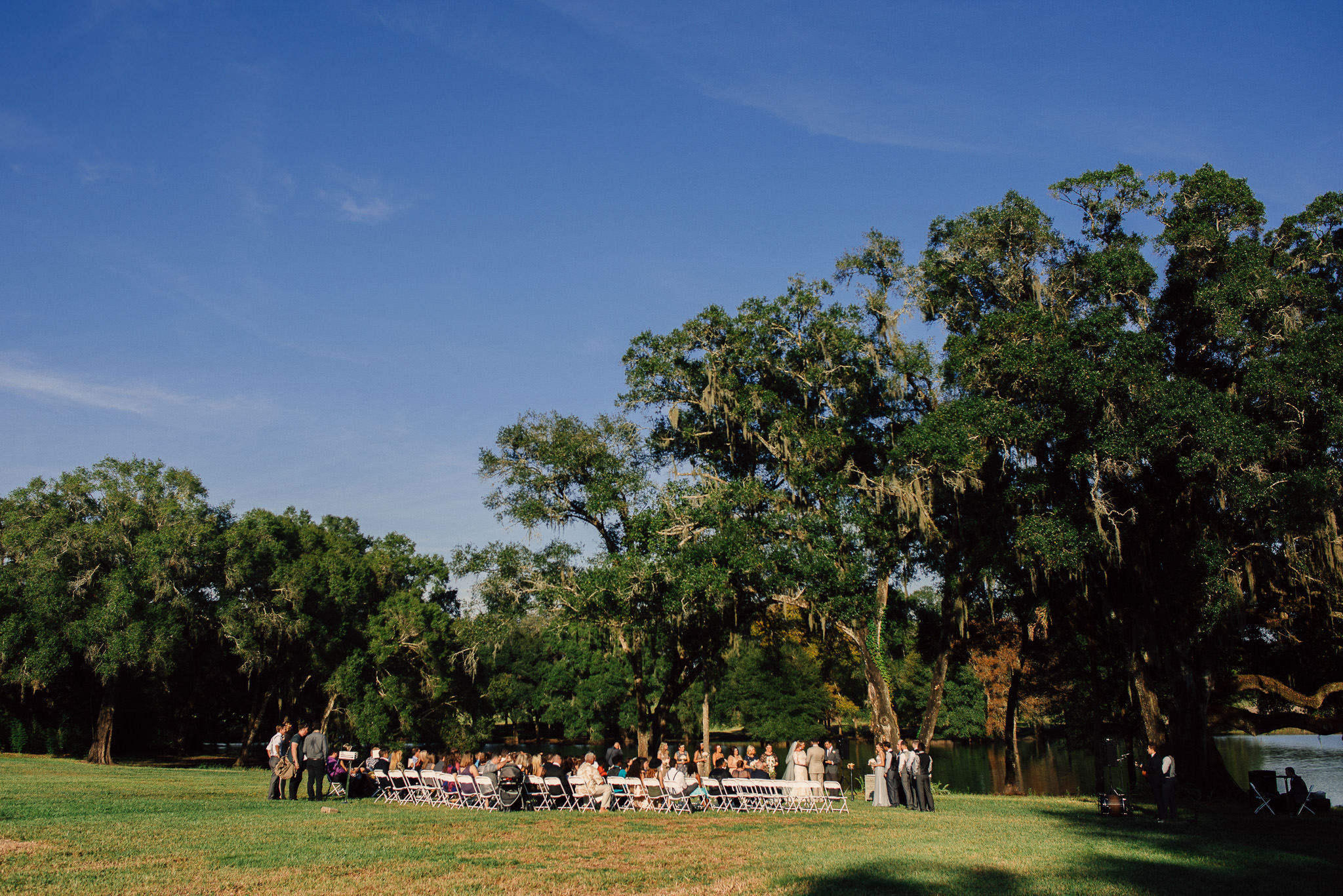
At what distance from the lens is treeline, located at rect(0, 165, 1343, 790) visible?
1927 cm

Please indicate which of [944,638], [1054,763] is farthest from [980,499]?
[1054,763]

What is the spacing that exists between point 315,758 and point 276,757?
1000 millimetres

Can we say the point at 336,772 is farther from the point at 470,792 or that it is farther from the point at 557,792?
the point at 557,792

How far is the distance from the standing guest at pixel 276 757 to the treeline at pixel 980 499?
876 cm

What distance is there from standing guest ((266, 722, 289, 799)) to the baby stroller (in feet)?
14.5

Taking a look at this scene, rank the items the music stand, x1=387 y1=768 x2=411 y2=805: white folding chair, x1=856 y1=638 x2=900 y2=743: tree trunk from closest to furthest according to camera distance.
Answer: x1=387 y1=768 x2=411 y2=805: white folding chair → the music stand → x1=856 y1=638 x2=900 y2=743: tree trunk

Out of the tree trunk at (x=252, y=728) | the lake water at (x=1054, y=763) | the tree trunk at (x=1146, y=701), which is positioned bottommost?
the lake water at (x=1054, y=763)

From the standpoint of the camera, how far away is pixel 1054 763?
45688 mm

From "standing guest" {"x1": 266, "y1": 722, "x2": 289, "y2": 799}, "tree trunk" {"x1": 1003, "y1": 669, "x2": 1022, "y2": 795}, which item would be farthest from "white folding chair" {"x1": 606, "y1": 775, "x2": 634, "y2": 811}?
"tree trunk" {"x1": 1003, "y1": 669, "x2": 1022, "y2": 795}

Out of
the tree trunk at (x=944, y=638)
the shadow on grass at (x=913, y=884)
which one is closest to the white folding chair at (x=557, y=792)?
the shadow on grass at (x=913, y=884)

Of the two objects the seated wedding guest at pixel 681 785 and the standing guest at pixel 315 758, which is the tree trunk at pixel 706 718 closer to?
the seated wedding guest at pixel 681 785

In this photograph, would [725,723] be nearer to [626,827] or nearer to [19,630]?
[19,630]

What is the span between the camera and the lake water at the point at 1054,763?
32.3 metres

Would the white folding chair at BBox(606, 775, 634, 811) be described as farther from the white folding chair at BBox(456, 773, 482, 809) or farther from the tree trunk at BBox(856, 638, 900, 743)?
the tree trunk at BBox(856, 638, 900, 743)
